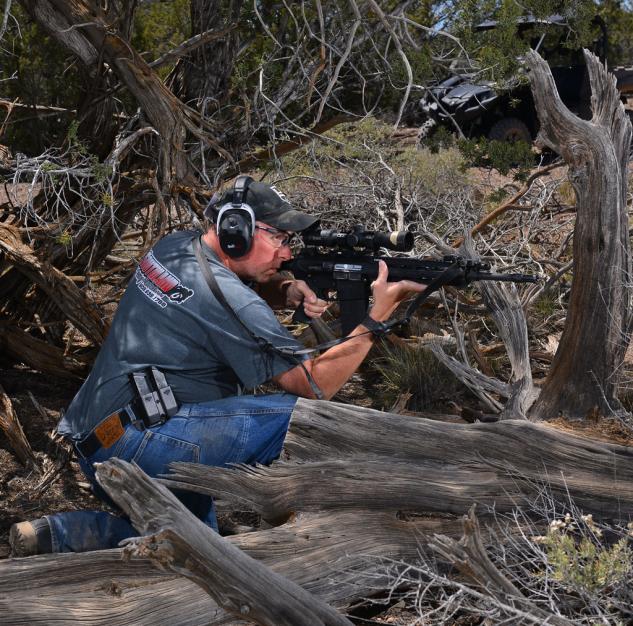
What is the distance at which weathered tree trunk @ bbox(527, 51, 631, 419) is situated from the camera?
4074mm

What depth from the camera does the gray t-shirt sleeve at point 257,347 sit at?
12.4 feet

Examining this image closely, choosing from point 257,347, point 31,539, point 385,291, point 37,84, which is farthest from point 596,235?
point 37,84

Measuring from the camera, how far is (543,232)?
7.66 meters

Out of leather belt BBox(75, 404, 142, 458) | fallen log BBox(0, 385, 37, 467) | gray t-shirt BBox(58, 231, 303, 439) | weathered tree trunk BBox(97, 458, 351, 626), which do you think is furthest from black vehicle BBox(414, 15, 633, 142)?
weathered tree trunk BBox(97, 458, 351, 626)

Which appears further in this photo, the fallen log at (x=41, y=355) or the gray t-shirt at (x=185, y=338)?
the fallen log at (x=41, y=355)

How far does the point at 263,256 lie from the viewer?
13.4 feet

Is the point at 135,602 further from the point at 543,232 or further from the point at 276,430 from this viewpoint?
the point at 543,232

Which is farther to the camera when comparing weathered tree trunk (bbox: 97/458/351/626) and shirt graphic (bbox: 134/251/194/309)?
shirt graphic (bbox: 134/251/194/309)

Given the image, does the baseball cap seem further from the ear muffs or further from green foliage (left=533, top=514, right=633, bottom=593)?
green foliage (left=533, top=514, right=633, bottom=593)

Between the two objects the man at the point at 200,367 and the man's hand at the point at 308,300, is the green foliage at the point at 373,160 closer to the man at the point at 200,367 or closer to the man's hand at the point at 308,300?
the man's hand at the point at 308,300

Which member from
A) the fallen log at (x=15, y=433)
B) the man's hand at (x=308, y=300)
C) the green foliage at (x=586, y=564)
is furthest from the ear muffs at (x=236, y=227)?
the fallen log at (x=15, y=433)

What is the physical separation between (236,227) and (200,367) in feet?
1.79

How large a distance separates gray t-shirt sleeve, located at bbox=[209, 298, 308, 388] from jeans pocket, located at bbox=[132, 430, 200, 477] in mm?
316

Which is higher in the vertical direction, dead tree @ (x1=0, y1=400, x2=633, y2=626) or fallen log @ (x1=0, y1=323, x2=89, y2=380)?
fallen log @ (x1=0, y1=323, x2=89, y2=380)
